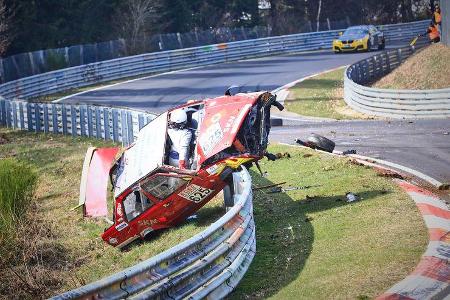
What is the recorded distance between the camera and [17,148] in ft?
91.1

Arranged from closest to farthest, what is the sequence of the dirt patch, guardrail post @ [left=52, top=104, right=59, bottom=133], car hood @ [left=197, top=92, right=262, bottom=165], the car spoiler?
car hood @ [left=197, top=92, right=262, bottom=165], the car spoiler, guardrail post @ [left=52, top=104, right=59, bottom=133], the dirt patch

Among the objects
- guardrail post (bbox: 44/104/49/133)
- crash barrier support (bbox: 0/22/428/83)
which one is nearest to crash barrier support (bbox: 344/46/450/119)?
guardrail post (bbox: 44/104/49/133)

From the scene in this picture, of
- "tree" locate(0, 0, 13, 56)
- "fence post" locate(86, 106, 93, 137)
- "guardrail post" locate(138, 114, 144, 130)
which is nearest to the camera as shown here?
"guardrail post" locate(138, 114, 144, 130)

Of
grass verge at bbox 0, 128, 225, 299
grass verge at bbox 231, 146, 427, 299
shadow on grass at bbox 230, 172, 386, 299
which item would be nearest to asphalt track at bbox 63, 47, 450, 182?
grass verge at bbox 231, 146, 427, 299

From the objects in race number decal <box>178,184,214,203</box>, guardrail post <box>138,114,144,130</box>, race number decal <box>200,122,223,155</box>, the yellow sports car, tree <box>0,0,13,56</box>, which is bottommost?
the yellow sports car

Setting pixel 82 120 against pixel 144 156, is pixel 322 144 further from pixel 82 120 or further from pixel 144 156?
pixel 82 120

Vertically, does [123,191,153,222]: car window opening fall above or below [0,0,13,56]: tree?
below

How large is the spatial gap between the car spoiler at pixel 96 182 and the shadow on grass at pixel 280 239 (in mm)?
2962

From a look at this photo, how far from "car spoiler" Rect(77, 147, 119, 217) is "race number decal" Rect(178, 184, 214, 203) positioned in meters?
1.82

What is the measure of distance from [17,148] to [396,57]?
67.2 ft

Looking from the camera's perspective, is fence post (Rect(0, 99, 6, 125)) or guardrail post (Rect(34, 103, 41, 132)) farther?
fence post (Rect(0, 99, 6, 125))

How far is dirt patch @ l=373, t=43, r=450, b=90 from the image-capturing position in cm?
3032

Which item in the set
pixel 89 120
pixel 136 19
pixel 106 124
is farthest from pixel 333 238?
pixel 136 19

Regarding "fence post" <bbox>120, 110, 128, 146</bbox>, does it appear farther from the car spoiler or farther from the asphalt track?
the car spoiler
